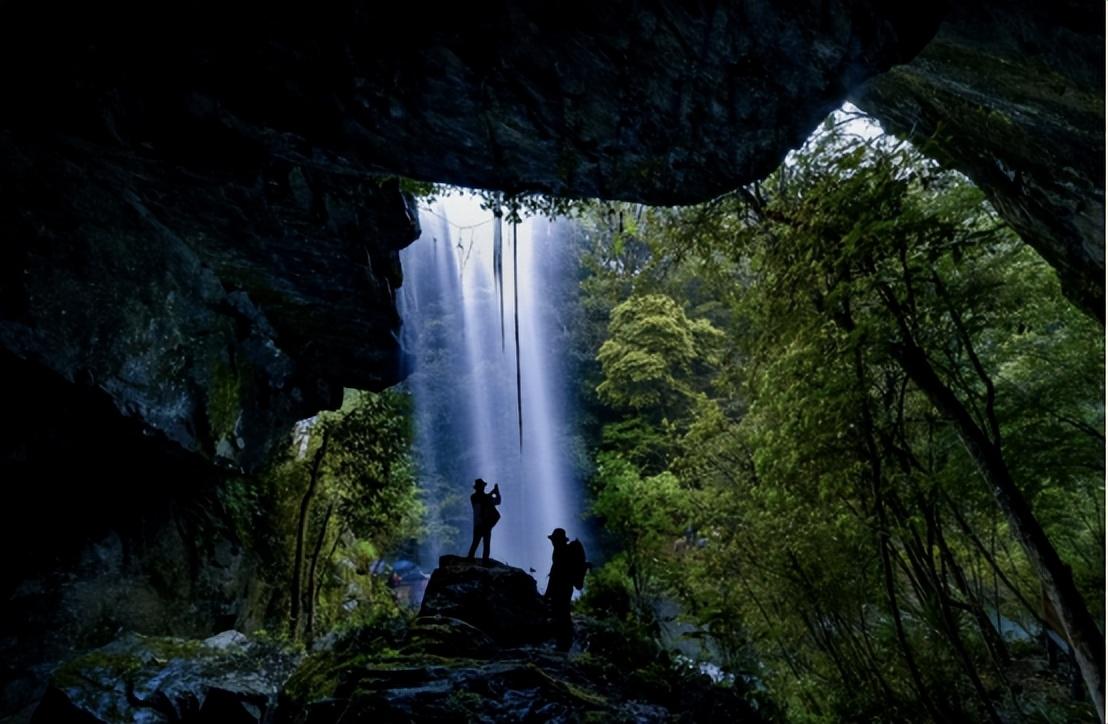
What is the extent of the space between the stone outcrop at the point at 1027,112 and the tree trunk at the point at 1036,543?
177cm

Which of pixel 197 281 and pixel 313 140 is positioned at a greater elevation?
pixel 197 281

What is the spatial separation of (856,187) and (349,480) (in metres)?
9.70

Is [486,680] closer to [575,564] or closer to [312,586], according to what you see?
[575,564]

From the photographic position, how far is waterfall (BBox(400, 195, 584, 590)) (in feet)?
95.3

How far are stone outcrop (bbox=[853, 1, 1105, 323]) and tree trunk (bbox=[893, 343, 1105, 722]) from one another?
1.77 metres

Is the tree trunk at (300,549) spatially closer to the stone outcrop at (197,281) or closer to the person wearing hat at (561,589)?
the stone outcrop at (197,281)

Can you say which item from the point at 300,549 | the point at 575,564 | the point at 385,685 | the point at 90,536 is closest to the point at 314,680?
the point at 385,685

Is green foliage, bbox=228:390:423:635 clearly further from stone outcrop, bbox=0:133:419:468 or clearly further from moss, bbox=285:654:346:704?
moss, bbox=285:654:346:704

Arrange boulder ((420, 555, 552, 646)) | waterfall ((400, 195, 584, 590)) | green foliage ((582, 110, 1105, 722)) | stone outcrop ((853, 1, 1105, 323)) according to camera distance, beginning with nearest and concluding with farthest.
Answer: stone outcrop ((853, 1, 1105, 323))
green foliage ((582, 110, 1105, 722))
boulder ((420, 555, 552, 646))
waterfall ((400, 195, 584, 590))

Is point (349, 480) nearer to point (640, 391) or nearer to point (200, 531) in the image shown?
point (200, 531)

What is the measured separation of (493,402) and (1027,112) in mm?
31481

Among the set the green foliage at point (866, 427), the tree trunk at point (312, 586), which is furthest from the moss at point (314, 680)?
the tree trunk at point (312, 586)

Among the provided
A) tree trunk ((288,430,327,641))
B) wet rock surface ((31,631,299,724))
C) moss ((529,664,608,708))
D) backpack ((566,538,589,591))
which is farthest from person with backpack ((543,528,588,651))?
tree trunk ((288,430,327,641))

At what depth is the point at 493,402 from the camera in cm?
3462
